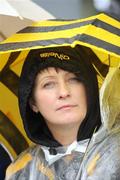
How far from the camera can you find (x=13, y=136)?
340 cm

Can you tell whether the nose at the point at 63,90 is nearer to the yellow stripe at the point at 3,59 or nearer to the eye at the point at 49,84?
the eye at the point at 49,84

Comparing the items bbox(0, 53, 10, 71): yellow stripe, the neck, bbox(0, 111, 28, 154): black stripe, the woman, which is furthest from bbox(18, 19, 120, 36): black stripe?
bbox(0, 111, 28, 154): black stripe

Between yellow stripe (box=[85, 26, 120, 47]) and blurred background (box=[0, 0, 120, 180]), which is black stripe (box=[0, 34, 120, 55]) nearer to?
yellow stripe (box=[85, 26, 120, 47])

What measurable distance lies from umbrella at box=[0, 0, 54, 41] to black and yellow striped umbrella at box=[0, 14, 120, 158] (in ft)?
0.12

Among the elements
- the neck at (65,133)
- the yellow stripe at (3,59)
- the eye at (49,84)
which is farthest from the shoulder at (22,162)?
the yellow stripe at (3,59)

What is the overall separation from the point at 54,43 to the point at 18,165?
76 cm

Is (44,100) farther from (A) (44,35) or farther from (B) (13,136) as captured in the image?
(B) (13,136)

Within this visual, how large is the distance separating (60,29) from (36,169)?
0.73m

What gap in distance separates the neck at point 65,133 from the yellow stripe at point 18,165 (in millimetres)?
196

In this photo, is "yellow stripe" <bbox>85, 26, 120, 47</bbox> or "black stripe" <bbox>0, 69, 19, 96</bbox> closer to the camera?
"yellow stripe" <bbox>85, 26, 120, 47</bbox>

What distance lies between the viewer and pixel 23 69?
303 centimetres

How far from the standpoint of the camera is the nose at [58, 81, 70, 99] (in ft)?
8.80

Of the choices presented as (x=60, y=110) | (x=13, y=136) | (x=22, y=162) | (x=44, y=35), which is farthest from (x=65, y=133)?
(x=13, y=136)

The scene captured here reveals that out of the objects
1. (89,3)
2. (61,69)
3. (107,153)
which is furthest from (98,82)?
(89,3)
